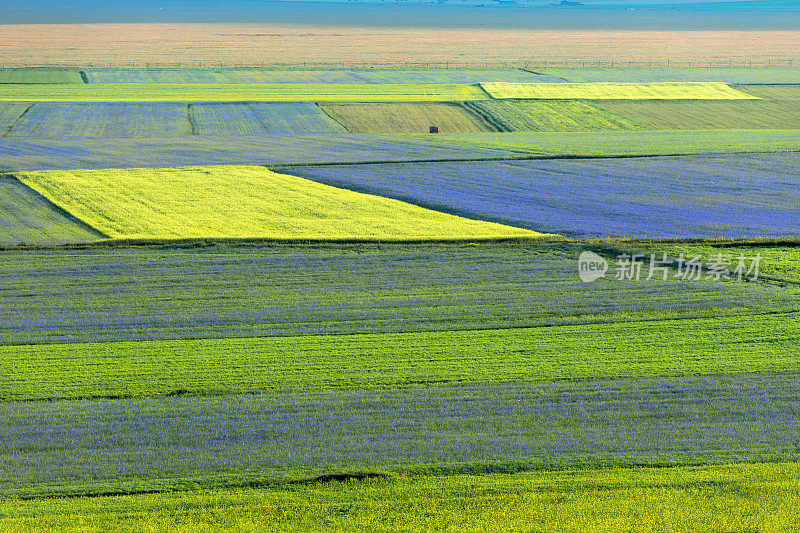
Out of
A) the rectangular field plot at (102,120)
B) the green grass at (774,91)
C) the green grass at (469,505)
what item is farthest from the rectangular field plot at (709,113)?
the green grass at (469,505)

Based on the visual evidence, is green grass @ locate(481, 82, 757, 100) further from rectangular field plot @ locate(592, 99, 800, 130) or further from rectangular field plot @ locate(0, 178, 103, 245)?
rectangular field plot @ locate(0, 178, 103, 245)

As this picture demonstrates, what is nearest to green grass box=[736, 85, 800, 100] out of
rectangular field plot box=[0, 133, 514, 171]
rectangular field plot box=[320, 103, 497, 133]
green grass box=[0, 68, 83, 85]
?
rectangular field plot box=[320, 103, 497, 133]

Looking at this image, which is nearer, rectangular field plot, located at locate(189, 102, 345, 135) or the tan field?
rectangular field plot, located at locate(189, 102, 345, 135)

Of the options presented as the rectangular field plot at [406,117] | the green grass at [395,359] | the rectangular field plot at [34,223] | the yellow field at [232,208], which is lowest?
the green grass at [395,359]

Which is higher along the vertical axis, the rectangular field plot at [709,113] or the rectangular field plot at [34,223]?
the rectangular field plot at [709,113]

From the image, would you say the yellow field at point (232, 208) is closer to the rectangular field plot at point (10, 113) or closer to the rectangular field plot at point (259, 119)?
the rectangular field plot at point (259, 119)

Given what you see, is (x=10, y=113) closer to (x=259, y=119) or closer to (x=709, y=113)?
(x=259, y=119)
